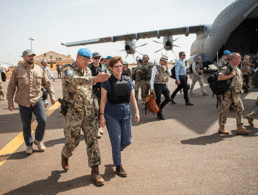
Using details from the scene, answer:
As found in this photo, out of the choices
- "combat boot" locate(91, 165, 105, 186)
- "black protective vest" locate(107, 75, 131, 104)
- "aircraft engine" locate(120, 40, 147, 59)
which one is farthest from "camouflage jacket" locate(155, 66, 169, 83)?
"aircraft engine" locate(120, 40, 147, 59)

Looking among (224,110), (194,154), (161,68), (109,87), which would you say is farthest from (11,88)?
(224,110)

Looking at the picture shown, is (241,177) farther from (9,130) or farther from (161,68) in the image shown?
(9,130)

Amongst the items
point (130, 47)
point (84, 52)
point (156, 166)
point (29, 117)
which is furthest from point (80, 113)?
point (130, 47)

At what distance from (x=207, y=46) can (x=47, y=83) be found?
605 inches

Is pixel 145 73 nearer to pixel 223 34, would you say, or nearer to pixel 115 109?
pixel 115 109

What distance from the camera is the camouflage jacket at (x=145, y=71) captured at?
25.2ft

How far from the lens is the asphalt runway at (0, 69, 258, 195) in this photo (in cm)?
259

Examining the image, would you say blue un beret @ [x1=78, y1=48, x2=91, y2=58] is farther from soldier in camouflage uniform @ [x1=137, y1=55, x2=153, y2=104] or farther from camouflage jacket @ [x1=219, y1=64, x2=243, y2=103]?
soldier in camouflage uniform @ [x1=137, y1=55, x2=153, y2=104]

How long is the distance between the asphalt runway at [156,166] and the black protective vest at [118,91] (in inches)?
45.4

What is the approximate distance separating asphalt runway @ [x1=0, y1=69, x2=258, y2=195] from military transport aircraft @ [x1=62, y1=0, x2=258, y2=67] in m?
7.55

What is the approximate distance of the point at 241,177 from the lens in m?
2.70

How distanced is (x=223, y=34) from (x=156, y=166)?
45.2ft

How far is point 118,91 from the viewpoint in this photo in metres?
2.92

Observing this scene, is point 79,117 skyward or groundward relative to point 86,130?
skyward
